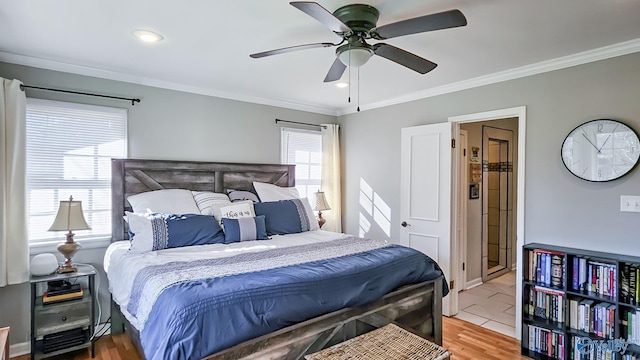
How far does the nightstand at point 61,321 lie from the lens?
2615 mm

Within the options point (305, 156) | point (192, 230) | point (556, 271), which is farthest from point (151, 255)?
point (556, 271)

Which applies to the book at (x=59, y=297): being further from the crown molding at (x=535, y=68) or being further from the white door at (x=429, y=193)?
the crown molding at (x=535, y=68)

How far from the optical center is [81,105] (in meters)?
3.14

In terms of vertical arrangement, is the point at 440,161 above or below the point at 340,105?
below

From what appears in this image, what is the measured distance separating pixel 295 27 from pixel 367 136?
253 centimetres

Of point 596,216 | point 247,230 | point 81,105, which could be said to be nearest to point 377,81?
point 247,230

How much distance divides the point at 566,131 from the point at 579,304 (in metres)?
1.38

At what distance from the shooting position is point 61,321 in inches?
106

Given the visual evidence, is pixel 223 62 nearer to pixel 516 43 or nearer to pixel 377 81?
pixel 377 81

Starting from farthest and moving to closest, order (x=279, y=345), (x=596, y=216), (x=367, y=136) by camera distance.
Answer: (x=367, y=136), (x=596, y=216), (x=279, y=345)

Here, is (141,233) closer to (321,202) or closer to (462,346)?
(321,202)

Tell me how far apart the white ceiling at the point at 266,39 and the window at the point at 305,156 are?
42.6 inches

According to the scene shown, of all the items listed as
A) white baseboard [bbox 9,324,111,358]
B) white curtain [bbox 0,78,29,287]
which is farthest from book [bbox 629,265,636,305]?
white baseboard [bbox 9,324,111,358]

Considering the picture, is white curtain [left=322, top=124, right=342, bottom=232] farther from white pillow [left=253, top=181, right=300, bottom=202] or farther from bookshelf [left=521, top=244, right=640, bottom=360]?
bookshelf [left=521, top=244, right=640, bottom=360]
